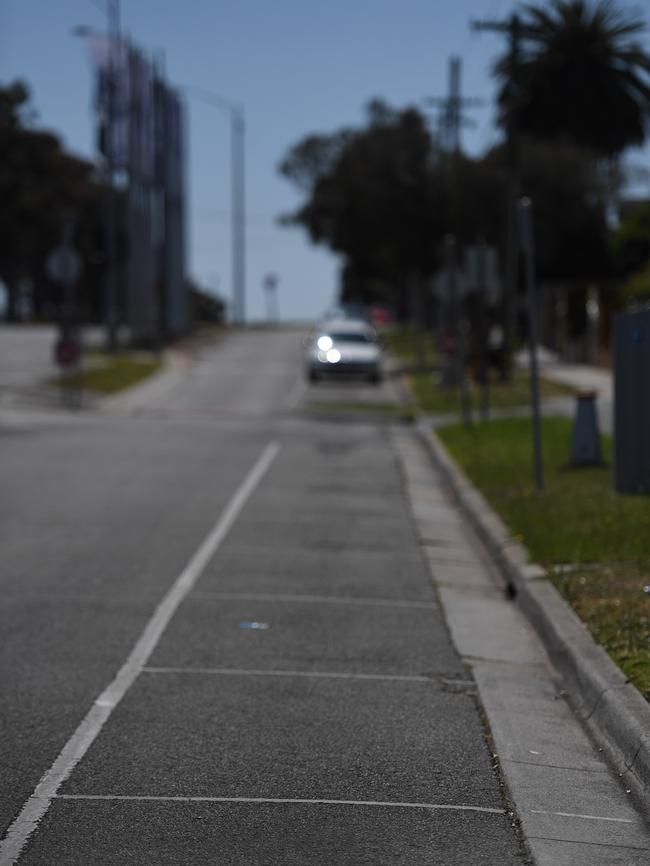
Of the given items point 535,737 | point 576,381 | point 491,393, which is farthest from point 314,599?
point 576,381

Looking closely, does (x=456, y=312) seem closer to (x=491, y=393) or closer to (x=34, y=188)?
(x=491, y=393)

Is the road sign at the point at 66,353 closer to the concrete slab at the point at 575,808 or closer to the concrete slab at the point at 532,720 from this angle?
the concrete slab at the point at 532,720

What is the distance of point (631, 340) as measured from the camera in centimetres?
1341

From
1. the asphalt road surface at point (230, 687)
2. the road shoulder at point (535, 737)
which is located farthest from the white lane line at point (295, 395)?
the road shoulder at point (535, 737)

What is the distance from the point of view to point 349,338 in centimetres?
4603

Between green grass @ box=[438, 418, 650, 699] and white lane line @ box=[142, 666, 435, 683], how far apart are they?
43.0 inches

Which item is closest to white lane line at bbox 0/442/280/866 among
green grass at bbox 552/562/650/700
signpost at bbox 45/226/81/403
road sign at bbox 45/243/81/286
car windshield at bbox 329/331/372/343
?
green grass at bbox 552/562/650/700

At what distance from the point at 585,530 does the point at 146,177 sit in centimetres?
4705

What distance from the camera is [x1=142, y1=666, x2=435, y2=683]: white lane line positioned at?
8211 mm

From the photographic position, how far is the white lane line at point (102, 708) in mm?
5473

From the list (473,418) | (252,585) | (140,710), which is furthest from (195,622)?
(473,418)

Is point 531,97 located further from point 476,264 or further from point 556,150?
point 476,264

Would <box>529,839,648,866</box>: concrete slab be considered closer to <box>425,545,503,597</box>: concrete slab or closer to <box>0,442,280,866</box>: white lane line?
<box>0,442,280,866</box>: white lane line

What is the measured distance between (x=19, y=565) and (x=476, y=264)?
44.0 feet
